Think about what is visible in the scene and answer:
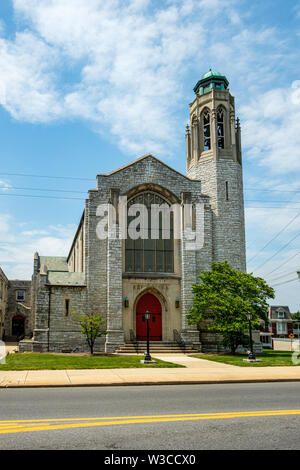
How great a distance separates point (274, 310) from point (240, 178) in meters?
48.8

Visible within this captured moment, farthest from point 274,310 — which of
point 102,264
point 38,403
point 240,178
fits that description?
point 38,403

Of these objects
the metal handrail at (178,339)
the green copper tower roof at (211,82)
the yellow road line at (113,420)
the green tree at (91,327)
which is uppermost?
the green copper tower roof at (211,82)

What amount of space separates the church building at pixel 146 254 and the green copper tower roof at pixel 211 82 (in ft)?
13.2

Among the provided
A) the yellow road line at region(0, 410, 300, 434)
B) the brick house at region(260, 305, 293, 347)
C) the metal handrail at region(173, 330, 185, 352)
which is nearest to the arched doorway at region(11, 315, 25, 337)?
the metal handrail at region(173, 330, 185, 352)

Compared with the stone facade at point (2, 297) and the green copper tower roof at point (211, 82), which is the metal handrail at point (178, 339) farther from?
the stone facade at point (2, 297)

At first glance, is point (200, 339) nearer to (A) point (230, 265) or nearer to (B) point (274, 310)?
(A) point (230, 265)

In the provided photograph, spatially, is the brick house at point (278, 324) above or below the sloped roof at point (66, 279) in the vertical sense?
below

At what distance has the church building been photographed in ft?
91.7

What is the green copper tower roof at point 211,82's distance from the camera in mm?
34688

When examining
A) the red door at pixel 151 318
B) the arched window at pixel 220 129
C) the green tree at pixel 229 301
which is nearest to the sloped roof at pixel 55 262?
the red door at pixel 151 318

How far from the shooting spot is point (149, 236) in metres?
30.1

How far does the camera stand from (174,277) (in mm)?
29578

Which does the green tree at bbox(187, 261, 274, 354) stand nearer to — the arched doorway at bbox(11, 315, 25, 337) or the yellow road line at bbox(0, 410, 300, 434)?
the yellow road line at bbox(0, 410, 300, 434)

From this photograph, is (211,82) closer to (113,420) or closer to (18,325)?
(113,420)
